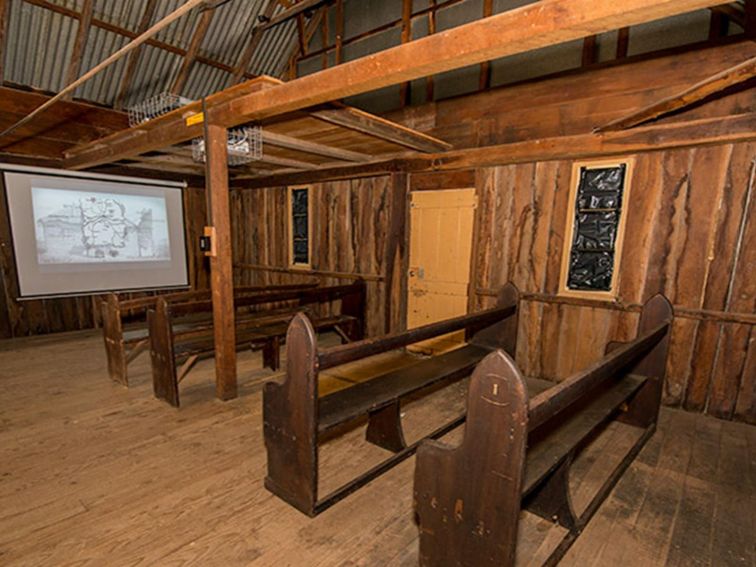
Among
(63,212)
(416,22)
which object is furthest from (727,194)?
(63,212)

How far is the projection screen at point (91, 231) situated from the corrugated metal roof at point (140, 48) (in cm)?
110

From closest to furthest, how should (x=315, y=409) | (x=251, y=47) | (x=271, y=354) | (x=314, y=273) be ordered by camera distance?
(x=315, y=409) → (x=271, y=354) → (x=251, y=47) → (x=314, y=273)

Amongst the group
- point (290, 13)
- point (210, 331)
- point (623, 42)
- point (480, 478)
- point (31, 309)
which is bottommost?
point (31, 309)

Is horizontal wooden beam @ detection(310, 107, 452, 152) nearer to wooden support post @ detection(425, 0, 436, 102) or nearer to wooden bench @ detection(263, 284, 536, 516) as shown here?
wooden support post @ detection(425, 0, 436, 102)

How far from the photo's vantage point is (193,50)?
4703 mm

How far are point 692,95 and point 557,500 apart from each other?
264 cm

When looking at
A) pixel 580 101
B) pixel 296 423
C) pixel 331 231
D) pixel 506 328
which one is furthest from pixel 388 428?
pixel 331 231

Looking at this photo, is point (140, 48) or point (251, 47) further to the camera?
point (251, 47)

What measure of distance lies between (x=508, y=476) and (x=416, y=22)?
4.90 metres

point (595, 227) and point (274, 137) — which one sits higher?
point (274, 137)

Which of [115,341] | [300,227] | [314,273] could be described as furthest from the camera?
[300,227]

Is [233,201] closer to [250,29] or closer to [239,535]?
[250,29]

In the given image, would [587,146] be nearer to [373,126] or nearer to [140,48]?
[373,126]

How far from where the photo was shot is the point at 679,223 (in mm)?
2912
